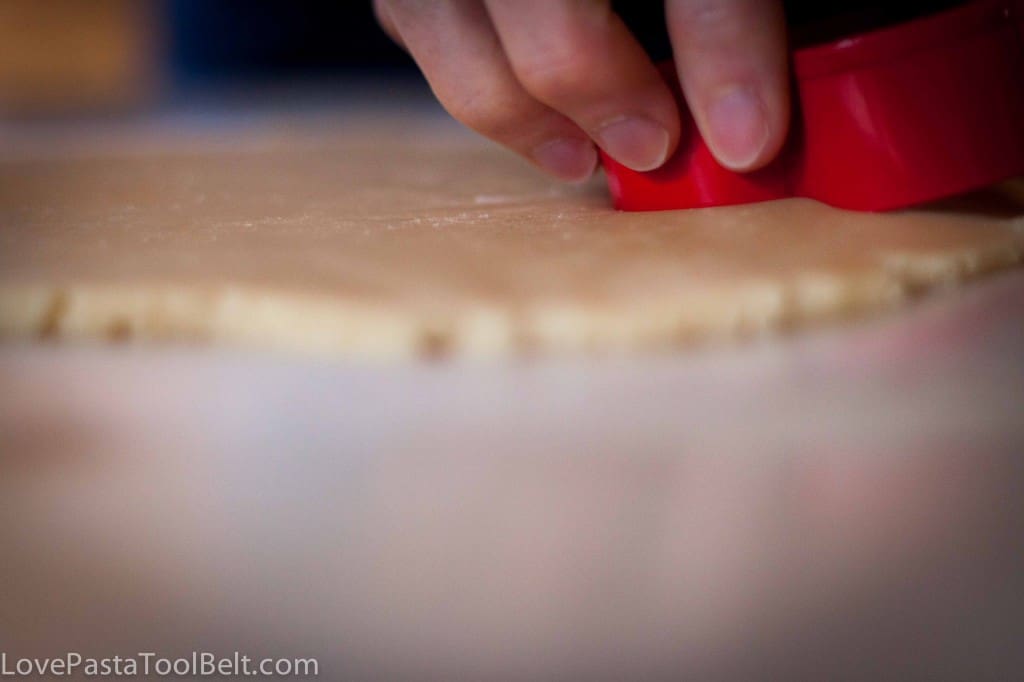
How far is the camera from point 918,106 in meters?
0.45

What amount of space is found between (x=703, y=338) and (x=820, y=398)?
0.16 ft

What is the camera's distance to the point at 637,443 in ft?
0.96

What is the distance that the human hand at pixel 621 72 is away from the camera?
18.1 inches

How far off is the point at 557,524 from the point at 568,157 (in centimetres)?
34

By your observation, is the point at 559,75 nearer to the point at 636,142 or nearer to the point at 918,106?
the point at 636,142

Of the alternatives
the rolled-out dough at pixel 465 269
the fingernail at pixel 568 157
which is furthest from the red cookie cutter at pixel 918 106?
the fingernail at pixel 568 157

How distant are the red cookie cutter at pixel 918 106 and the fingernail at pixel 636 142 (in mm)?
74

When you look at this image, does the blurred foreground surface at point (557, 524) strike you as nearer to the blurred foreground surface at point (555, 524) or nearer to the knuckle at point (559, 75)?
the blurred foreground surface at point (555, 524)

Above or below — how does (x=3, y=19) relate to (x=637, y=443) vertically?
below

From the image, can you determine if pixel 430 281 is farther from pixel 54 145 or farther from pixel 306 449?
pixel 54 145

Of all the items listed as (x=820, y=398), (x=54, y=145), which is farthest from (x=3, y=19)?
(x=820, y=398)

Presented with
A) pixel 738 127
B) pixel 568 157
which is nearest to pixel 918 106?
pixel 738 127

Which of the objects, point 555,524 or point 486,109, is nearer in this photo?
point 555,524

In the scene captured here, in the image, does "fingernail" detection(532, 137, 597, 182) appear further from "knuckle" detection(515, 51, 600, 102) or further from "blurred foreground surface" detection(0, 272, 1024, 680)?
"blurred foreground surface" detection(0, 272, 1024, 680)
